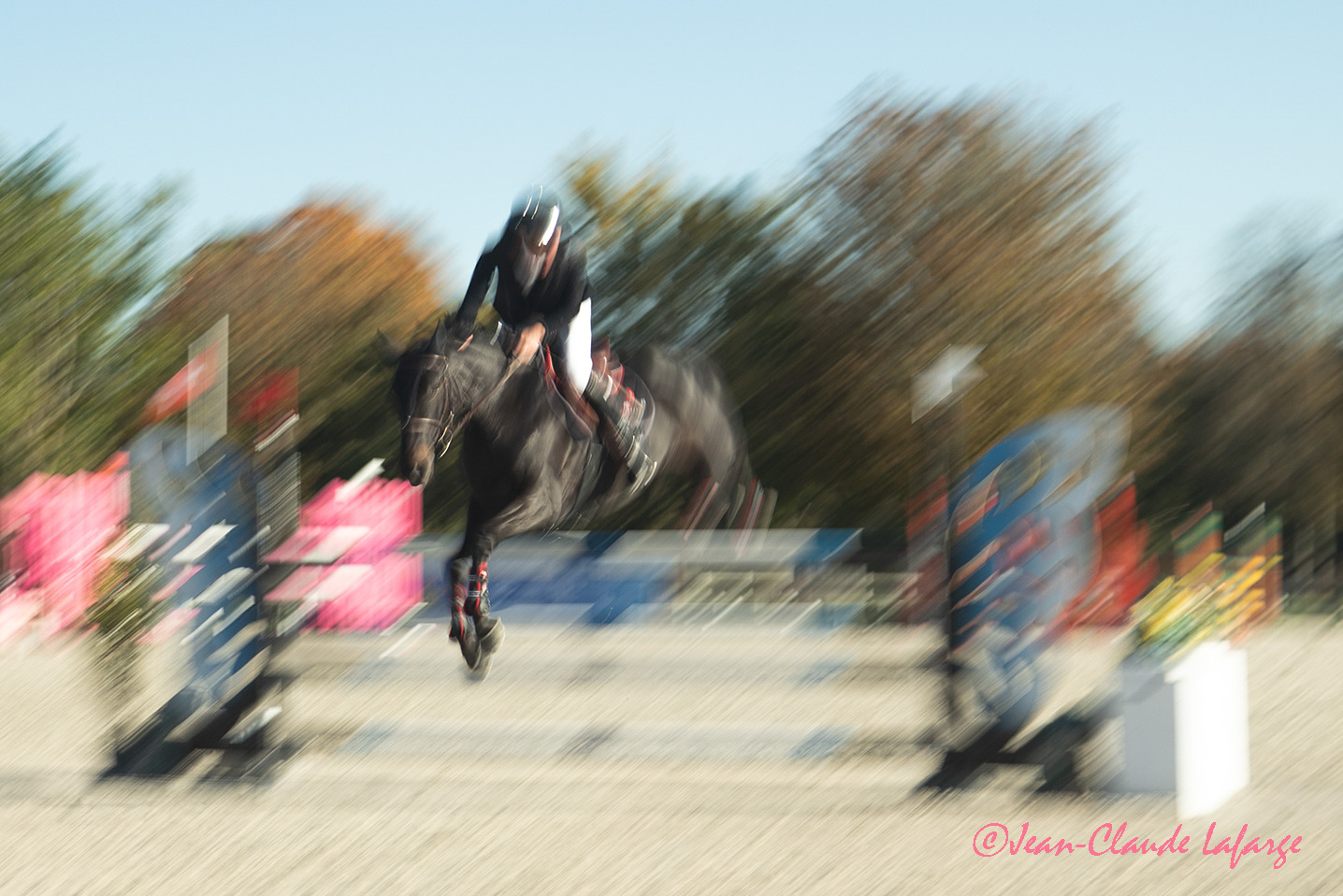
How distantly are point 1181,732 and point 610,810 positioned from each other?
219 cm

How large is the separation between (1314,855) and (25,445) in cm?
1604

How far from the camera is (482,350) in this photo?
4.62 m

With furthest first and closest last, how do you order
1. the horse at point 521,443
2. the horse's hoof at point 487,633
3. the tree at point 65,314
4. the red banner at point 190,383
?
the tree at point 65,314 < the red banner at point 190,383 < the horse's hoof at point 487,633 < the horse at point 521,443

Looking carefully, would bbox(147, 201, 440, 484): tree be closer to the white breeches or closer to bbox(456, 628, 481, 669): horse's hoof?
the white breeches

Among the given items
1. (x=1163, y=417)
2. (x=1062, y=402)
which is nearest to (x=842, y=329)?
(x=1062, y=402)

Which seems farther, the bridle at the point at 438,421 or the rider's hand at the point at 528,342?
the rider's hand at the point at 528,342

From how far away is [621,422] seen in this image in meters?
5.13

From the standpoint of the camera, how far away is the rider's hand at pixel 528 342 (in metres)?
4.56

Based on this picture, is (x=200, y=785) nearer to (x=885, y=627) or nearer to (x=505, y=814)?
(x=505, y=814)

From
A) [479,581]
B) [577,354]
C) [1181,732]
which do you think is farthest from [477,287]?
[1181,732]

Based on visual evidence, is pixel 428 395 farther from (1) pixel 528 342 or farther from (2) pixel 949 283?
(2) pixel 949 283

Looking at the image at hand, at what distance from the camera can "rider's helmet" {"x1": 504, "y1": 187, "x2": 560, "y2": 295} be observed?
468 cm

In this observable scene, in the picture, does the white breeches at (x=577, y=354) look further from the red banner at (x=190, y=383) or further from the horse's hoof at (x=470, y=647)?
the red banner at (x=190, y=383)

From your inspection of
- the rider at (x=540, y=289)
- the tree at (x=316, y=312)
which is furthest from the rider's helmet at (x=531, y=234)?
the tree at (x=316, y=312)
